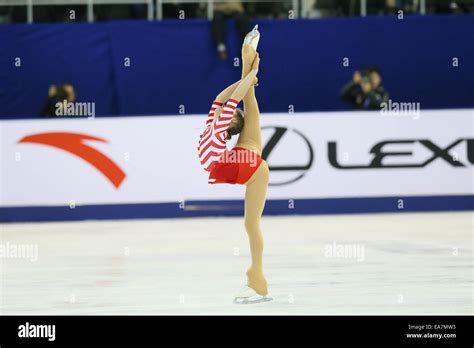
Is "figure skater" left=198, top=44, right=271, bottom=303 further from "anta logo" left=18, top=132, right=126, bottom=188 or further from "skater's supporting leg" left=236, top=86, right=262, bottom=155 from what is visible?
"anta logo" left=18, top=132, right=126, bottom=188

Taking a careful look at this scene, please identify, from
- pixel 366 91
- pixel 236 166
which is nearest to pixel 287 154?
pixel 366 91

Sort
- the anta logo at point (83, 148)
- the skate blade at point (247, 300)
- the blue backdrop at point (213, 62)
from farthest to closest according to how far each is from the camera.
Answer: the blue backdrop at point (213, 62) < the anta logo at point (83, 148) < the skate blade at point (247, 300)

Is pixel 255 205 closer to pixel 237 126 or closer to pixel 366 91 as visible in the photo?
pixel 237 126

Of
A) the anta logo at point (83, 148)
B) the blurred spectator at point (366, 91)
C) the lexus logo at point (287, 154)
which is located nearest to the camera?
the anta logo at point (83, 148)

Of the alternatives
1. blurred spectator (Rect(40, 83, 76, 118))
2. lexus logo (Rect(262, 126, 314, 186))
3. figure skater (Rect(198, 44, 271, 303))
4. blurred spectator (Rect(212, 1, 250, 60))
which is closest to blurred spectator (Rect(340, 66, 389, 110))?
lexus logo (Rect(262, 126, 314, 186))

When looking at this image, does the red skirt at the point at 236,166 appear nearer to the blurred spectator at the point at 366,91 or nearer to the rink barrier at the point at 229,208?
the rink barrier at the point at 229,208

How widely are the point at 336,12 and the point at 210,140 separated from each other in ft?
36.2

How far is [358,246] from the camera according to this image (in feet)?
43.3

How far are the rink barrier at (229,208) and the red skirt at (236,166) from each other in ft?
26.1

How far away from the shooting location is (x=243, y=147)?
29.4 ft

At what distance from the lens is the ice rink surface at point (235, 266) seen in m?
9.27

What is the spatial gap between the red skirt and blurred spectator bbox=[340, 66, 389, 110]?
29.0 ft

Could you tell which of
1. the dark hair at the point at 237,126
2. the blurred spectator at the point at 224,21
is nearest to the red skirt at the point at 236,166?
the dark hair at the point at 237,126

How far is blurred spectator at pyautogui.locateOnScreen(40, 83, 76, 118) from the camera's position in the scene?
1767 cm
